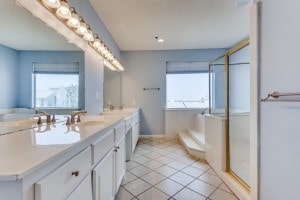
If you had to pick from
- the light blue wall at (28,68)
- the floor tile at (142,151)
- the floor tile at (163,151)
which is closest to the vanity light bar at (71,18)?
the light blue wall at (28,68)

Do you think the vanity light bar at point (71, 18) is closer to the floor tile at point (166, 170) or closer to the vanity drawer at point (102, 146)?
the vanity drawer at point (102, 146)

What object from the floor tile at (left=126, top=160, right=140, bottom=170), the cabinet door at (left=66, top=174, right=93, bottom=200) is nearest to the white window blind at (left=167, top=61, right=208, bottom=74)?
the floor tile at (left=126, top=160, right=140, bottom=170)

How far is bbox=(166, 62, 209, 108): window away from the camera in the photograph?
5.22m

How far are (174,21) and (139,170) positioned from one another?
8.04ft

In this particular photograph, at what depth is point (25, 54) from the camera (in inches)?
57.6

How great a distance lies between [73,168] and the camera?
97 cm

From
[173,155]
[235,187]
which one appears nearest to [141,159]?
[173,155]

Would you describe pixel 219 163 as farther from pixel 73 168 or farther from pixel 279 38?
pixel 73 168

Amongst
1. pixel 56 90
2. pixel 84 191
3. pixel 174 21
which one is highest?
pixel 174 21

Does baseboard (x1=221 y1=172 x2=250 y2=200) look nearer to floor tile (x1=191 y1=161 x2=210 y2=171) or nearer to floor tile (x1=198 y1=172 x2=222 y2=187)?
floor tile (x1=198 y1=172 x2=222 y2=187)

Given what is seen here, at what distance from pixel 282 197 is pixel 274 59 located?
0.92 metres

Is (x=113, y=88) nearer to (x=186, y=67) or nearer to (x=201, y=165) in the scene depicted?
(x=186, y=67)

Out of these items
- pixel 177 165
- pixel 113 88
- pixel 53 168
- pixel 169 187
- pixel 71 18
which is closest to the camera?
pixel 53 168

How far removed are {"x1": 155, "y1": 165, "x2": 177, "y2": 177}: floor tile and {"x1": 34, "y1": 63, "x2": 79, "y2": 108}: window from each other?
1495 millimetres
